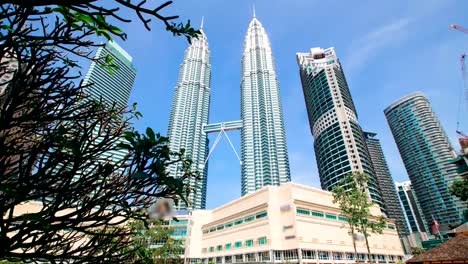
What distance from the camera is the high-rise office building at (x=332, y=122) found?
9000 cm

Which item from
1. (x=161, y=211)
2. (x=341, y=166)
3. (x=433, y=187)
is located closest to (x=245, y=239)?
(x=161, y=211)

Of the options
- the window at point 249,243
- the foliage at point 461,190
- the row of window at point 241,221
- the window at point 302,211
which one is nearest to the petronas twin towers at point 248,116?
the row of window at point 241,221

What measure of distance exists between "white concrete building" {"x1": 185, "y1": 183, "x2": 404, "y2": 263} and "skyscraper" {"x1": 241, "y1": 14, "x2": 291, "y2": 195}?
81.0 m

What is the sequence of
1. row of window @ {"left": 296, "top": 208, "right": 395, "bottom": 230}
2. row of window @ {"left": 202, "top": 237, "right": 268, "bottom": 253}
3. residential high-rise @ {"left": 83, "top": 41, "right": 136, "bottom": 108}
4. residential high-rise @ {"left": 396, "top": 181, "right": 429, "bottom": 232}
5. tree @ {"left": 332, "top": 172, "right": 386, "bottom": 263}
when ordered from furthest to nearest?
residential high-rise @ {"left": 396, "top": 181, "right": 429, "bottom": 232} → residential high-rise @ {"left": 83, "top": 41, "right": 136, "bottom": 108} → row of window @ {"left": 296, "top": 208, "right": 395, "bottom": 230} → row of window @ {"left": 202, "top": 237, "right": 268, "bottom": 253} → tree @ {"left": 332, "top": 172, "right": 386, "bottom": 263}

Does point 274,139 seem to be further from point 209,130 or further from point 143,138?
point 143,138

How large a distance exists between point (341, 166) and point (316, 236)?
6389 centimetres

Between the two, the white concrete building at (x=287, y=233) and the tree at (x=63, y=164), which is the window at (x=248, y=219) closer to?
the white concrete building at (x=287, y=233)

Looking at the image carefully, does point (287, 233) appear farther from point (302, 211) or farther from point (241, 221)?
point (241, 221)

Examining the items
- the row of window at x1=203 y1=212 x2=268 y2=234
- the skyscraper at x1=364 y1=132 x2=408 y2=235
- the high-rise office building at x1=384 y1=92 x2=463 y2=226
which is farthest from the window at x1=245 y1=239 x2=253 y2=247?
the high-rise office building at x1=384 y1=92 x2=463 y2=226

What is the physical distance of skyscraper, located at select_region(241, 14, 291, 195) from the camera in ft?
424

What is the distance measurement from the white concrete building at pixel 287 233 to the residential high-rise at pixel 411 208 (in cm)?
12471

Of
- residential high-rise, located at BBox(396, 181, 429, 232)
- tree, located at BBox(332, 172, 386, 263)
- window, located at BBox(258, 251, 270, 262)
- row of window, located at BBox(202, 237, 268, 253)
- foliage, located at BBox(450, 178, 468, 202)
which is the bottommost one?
window, located at BBox(258, 251, 270, 262)

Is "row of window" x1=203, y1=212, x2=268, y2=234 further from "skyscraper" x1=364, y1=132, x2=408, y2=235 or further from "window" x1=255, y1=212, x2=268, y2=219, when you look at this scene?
"skyscraper" x1=364, y1=132, x2=408, y2=235

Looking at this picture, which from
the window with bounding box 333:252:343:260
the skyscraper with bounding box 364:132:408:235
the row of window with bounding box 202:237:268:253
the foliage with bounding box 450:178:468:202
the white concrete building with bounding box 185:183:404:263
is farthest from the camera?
the skyscraper with bounding box 364:132:408:235
